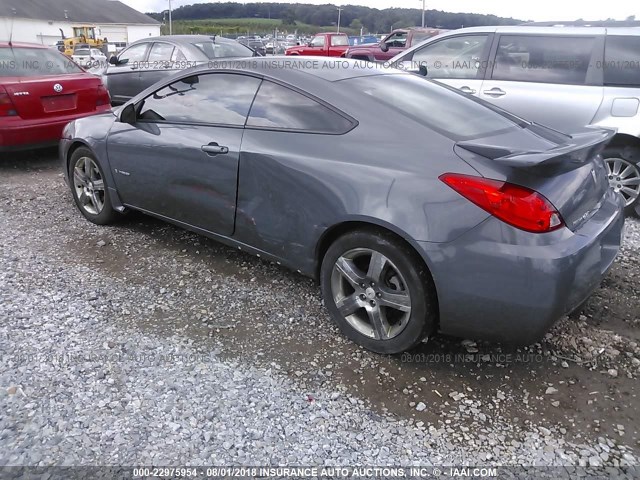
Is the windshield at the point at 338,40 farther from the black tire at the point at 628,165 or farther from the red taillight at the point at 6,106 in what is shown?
the black tire at the point at 628,165

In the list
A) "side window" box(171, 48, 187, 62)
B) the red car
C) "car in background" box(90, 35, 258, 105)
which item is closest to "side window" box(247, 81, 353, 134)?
the red car

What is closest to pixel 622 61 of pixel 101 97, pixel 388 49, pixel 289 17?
pixel 101 97

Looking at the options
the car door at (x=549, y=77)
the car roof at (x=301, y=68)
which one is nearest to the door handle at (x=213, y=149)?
the car roof at (x=301, y=68)

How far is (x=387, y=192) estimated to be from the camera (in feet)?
8.46

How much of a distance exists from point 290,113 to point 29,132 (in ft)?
14.3

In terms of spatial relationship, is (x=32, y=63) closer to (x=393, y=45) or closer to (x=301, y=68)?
(x=301, y=68)

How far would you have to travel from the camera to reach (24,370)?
8.75ft

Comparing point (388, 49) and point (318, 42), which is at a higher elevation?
point (318, 42)

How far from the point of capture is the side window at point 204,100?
3.35 m

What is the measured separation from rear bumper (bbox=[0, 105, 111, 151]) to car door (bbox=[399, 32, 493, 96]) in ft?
12.7

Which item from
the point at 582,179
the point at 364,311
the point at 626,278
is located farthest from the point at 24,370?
the point at 626,278

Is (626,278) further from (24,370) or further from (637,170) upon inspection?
(24,370)

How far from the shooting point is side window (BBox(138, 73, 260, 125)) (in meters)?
3.35

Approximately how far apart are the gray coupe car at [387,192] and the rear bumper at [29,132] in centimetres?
290
